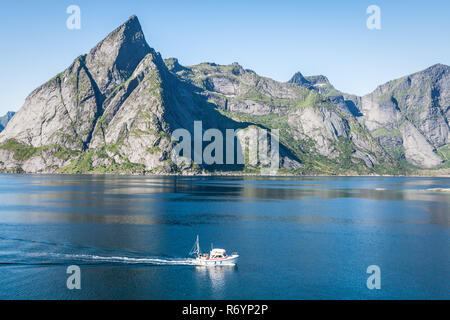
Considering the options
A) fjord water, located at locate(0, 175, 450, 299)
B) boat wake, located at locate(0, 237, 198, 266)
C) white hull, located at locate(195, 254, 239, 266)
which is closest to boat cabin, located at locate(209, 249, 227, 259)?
white hull, located at locate(195, 254, 239, 266)

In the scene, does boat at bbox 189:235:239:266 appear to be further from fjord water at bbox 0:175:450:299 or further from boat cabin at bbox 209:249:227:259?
fjord water at bbox 0:175:450:299

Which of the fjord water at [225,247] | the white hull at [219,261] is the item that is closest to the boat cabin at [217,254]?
the white hull at [219,261]

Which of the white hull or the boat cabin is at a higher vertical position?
the boat cabin

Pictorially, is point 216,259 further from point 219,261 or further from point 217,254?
point 217,254
